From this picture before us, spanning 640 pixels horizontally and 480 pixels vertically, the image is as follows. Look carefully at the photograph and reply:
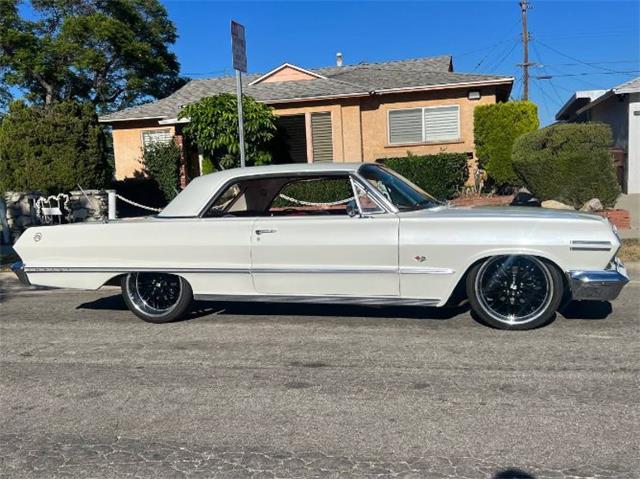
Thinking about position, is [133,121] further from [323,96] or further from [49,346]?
[49,346]

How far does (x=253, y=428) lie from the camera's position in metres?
3.61

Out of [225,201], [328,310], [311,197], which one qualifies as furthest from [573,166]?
[225,201]

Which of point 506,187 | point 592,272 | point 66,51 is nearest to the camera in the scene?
point 592,272

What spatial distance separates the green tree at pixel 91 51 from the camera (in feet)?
101

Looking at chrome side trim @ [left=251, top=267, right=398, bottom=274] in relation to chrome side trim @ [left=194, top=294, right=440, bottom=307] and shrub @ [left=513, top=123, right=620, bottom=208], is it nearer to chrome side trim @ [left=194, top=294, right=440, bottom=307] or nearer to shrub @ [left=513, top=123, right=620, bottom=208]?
chrome side trim @ [left=194, top=294, right=440, bottom=307]

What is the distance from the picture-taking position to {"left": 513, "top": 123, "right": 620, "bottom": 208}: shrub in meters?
11.1

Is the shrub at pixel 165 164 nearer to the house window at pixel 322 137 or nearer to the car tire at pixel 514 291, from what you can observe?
the house window at pixel 322 137

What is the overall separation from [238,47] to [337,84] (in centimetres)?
1117

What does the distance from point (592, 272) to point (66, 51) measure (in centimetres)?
3135

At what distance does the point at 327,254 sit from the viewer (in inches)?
218

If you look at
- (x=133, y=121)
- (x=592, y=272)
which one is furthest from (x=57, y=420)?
(x=133, y=121)

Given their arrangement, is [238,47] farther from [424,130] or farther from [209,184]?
[424,130]

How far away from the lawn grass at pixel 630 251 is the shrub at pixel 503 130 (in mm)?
7367

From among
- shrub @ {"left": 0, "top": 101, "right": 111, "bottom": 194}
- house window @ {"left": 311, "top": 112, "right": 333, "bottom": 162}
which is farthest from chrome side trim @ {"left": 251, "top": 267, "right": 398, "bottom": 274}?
house window @ {"left": 311, "top": 112, "right": 333, "bottom": 162}
